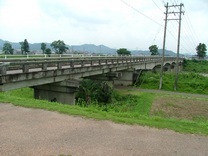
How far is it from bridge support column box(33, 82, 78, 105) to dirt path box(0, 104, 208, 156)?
38.0ft

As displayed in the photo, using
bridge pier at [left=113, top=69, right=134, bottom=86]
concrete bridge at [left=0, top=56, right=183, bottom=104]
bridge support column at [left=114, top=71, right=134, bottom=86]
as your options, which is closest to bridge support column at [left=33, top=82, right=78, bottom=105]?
concrete bridge at [left=0, top=56, right=183, bottom=104]

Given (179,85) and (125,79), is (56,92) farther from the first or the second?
(179,85)

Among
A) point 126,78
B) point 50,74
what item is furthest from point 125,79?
point 50,74

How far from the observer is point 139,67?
47219 millimetres

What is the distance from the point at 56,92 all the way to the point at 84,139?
46.5ft

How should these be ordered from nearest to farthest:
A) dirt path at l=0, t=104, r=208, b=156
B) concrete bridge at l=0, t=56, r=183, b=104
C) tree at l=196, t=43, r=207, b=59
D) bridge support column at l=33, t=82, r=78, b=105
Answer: dirt path at l=0, t=104, r=208, b=156, concrete bridge at l=0, t=56, r=183, b=104, bridge support column at l=33, t=82, r=78, b=105, tree at l=196, t=43, r=207, b=59

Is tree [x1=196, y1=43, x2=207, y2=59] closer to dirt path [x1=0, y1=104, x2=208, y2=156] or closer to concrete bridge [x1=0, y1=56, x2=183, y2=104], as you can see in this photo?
concrete bridge [x1=0, y1=56, x2=183, y2=104]

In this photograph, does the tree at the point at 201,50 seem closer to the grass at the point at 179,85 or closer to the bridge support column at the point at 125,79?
the grass at the point at 179,85

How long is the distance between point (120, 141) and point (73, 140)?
46.7 inches

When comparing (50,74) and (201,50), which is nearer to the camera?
(50,74)

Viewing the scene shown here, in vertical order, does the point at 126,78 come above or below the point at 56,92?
below

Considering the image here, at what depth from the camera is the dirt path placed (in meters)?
5.08

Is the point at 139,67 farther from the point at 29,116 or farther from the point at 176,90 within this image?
the point at 29,116

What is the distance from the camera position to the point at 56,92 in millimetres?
19438
